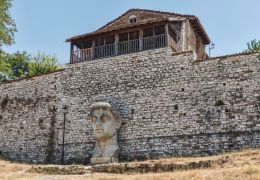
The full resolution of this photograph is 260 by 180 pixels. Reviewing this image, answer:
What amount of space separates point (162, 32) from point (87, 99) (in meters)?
5.37

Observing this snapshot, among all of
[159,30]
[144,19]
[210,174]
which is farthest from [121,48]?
[210,174]

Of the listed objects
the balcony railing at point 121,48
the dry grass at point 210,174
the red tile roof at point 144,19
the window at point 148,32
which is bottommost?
the dry grass at point 210,174

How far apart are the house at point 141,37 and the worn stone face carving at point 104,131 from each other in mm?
3600

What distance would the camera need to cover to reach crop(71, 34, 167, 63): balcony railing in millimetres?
21359

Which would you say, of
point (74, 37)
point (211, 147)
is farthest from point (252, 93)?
point (74, 37)

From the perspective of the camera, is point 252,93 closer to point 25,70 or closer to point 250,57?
point 250,57

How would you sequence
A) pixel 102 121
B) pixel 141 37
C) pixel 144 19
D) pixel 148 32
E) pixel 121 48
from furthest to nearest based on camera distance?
pixel 144 19
pixel 148 32
pixel 121 48
pixel 141 37
pixel 102 121

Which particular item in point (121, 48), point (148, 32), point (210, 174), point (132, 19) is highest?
point (132, 19)

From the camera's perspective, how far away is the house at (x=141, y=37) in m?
21.2

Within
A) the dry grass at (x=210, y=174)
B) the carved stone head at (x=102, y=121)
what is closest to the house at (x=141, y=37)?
the carved stone head at (x=102, y=121)

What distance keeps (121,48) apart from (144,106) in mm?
3829

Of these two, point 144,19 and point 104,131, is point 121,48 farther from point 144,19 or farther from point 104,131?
point 104,131

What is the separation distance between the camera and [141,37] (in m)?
21.4

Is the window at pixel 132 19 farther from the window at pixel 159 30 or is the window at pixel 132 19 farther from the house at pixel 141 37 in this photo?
the window at pixel 159 30
